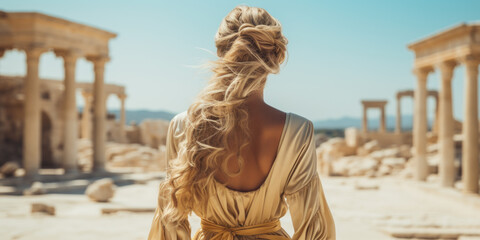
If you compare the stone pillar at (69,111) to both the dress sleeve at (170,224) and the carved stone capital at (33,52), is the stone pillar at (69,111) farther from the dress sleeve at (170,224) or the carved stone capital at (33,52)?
the dress sleeve at (170,224)

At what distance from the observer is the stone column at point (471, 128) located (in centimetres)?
1569

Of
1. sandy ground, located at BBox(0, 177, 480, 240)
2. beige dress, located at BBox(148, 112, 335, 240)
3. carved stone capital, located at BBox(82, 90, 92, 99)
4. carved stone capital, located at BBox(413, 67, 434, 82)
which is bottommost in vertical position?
sandy ground, located at BBox(0, 177, 480, 240)

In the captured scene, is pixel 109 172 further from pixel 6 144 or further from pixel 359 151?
pixel 359 151

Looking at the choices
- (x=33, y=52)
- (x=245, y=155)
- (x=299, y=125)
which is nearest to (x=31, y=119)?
(x=33, y=52)

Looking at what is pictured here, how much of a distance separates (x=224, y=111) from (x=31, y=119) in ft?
55.7

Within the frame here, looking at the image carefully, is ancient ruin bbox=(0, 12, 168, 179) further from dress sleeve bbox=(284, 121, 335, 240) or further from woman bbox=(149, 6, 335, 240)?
dress sleeve bbox=(284, 121, 335, 240)

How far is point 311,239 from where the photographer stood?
221cm

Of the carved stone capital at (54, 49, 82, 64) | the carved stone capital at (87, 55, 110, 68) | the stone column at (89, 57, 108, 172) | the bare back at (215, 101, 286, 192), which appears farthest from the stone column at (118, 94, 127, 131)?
the bare back at (215, 101, 286, 192)

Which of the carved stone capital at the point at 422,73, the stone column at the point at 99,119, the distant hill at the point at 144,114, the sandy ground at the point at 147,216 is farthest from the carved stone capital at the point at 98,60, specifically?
the distant hill at the point at 144,114

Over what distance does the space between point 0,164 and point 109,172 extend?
8177 mm

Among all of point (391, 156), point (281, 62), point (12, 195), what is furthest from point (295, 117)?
point (391, 156)

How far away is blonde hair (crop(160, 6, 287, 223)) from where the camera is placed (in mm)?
2148

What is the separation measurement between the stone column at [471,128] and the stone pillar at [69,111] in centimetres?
1577

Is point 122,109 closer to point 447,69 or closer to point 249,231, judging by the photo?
point 447,69
